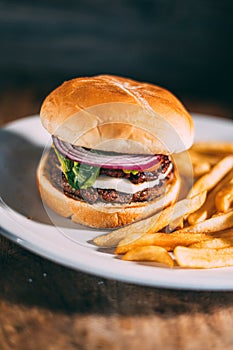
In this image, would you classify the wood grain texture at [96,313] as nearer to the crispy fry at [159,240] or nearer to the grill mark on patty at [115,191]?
the crispy fry at [159,240]

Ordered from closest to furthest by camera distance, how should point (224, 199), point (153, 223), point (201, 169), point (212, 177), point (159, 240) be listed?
point (159, 240) → point (153, 223) → point (224, 199) → point (212, 177) → point (201, 169)

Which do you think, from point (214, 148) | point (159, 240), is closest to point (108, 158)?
point (159, 240)

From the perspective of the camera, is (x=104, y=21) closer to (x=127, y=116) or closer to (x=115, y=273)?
(x=127, y=116)

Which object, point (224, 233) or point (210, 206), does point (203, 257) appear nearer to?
point (224, 233)

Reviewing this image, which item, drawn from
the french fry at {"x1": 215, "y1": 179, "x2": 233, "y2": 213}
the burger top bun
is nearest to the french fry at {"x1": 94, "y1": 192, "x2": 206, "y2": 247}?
the french fry at {"x1": 215, "y1": 179, "x2": 233, "y2": 213}

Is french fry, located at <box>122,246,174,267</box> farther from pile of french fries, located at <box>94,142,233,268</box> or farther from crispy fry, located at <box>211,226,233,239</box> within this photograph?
crispy fry, located at <box>211,226,233,239</box>

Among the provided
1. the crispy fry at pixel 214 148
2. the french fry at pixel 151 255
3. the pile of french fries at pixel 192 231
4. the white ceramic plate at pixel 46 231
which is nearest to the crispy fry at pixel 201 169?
the pile of french fries at pixel 192 231
